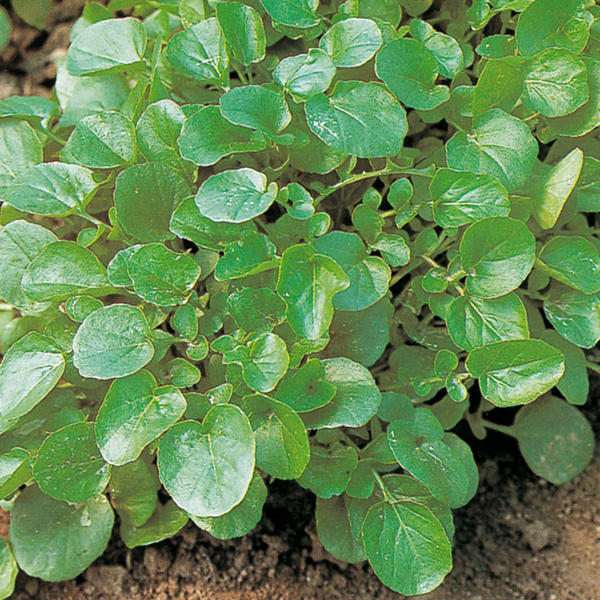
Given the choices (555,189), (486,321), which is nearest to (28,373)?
(486,321)

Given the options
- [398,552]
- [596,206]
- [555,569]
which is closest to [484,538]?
[555,569]

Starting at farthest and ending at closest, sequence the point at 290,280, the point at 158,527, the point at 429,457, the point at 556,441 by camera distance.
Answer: the point at 556,441, the point at 158,527, the point at 429,457, the point at 290,280

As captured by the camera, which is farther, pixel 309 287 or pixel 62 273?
pixel 62 273

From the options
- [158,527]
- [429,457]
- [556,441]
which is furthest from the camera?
[556,441]

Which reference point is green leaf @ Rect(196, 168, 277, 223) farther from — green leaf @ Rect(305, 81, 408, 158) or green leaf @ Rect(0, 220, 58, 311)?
green leaf @ Rect(0, 220, 58, 311)

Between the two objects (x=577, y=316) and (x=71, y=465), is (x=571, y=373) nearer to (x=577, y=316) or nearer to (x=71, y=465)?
(x=577, y=316)

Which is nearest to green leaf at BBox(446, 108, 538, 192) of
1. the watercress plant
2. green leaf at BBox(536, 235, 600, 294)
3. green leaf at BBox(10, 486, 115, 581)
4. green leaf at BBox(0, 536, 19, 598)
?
the watercress plant

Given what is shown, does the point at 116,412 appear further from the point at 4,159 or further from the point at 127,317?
the point at 4,159
